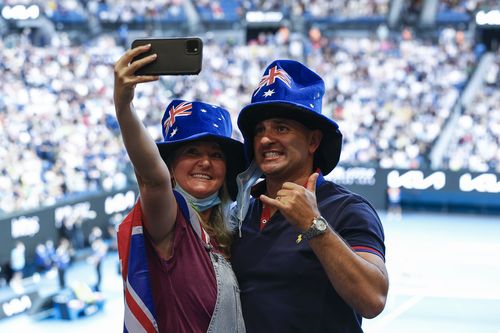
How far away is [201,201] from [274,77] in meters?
0.51

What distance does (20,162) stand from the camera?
50.3 feet

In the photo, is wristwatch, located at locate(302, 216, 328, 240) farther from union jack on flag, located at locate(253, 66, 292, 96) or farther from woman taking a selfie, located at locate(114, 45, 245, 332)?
union jack on flag, located at locate(253, 66, 292, 96)

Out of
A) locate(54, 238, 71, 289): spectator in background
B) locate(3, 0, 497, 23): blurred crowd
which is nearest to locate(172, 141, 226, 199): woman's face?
locate(54, 238, 71, 289): spectator in background

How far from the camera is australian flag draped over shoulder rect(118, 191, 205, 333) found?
8.26 ft

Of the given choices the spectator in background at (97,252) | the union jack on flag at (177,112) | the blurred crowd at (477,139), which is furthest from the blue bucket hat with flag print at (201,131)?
the blurred crowd at (477,139)

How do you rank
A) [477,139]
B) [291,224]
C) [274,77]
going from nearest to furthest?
[291,224] → [274,77] → [477,139]

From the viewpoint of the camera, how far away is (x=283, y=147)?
2.67m

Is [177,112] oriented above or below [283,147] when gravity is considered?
above

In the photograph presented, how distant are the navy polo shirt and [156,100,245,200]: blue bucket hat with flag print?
1.13 ft

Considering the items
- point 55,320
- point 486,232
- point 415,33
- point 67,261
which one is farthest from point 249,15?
point 55,320

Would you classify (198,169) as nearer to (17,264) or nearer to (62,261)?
(62,261)

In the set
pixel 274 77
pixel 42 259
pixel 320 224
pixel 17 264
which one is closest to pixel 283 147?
pixel 274 77

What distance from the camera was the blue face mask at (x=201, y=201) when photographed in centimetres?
279

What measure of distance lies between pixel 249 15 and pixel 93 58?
564 cm
